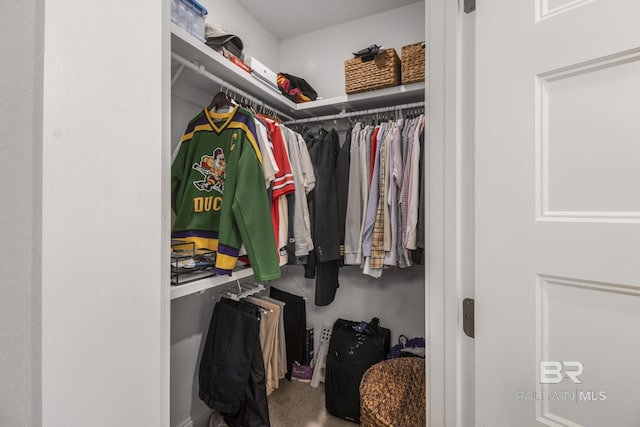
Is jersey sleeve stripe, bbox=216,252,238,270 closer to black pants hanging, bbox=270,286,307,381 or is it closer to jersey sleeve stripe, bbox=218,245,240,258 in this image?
jersey sleeve stripe, bbox=218,245,240,258

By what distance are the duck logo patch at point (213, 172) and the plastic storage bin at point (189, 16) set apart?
51 centimetres

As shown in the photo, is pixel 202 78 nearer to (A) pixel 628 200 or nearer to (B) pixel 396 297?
(A) pixel 628 200

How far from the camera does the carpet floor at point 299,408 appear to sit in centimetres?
162

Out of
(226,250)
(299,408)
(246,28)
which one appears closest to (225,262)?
(226,250)

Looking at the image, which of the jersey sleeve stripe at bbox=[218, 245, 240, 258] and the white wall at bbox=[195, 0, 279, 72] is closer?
the jersey sleeve stripe at bbox=[218, 245, 240, 258]

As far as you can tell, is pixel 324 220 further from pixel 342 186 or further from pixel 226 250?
pixel 226 250

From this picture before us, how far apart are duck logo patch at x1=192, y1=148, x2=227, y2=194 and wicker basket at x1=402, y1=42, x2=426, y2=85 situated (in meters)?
1.11

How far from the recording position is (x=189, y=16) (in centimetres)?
121

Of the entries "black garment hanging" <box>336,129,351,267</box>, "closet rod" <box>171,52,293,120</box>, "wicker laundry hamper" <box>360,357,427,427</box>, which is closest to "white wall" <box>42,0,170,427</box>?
"closet rod" <box>171,52,293,120</box>

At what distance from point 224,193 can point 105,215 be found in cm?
63

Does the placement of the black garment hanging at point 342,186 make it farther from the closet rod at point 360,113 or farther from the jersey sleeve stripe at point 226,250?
the jersey sleeve stripe at point 226,250

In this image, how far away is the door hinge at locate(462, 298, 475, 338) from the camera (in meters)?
0.65

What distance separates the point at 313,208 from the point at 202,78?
91cm
